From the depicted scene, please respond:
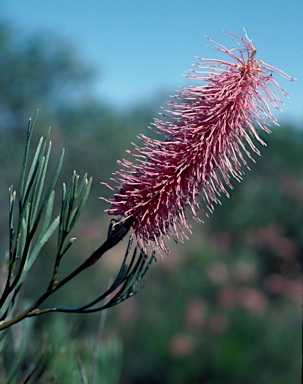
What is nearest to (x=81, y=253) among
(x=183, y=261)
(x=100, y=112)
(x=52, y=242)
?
(x=52, y=242)

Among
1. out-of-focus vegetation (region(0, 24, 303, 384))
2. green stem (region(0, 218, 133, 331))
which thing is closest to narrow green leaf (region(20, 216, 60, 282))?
green stem (region(0, 218, 133, 331))

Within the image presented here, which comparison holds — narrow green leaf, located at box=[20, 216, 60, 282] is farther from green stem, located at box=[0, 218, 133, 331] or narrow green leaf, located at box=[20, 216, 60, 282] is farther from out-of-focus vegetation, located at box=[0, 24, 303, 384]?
out-of-focus vegetation, located at box=[0, 24, 303, 384]

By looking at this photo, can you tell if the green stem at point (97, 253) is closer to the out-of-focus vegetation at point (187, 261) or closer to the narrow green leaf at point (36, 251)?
the narrow green leaf at point (36, 251)

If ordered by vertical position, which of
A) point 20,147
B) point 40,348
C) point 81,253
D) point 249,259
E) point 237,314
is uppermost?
point 20,147

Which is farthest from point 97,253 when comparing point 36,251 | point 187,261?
point 187,261

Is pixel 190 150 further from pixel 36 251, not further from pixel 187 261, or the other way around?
pixel 187 261

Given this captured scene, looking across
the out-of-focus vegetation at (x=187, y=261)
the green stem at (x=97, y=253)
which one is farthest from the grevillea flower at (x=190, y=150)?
the out-of-focus vegetation at (x=187, y=261)

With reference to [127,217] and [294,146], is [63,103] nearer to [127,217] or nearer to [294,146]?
[294,146]
